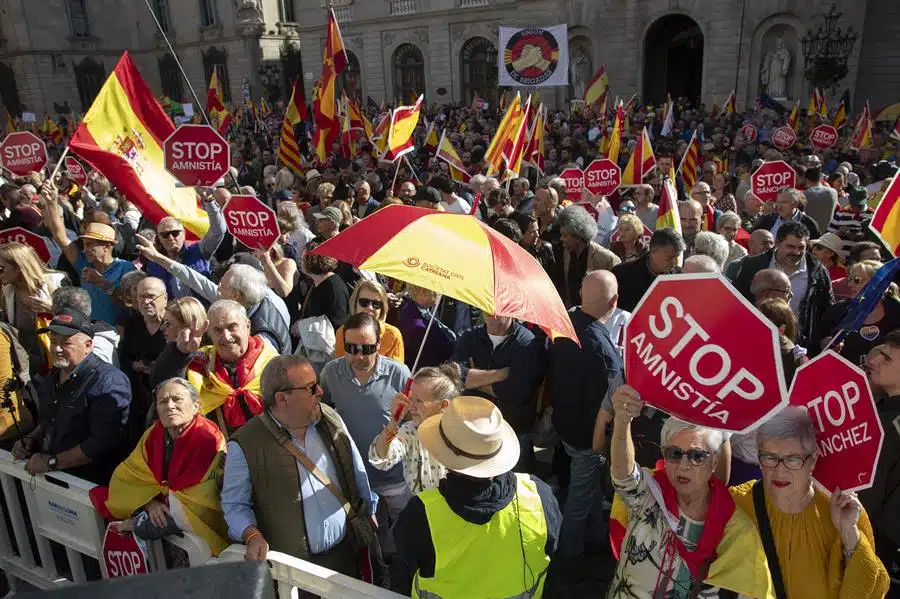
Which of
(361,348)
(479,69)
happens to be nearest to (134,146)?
(361,348)

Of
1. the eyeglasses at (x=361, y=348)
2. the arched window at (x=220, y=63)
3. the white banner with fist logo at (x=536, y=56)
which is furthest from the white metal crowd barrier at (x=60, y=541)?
the arched window at (x=220, y=63)

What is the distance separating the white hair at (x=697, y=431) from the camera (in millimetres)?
2186

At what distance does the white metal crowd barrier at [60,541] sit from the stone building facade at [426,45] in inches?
854

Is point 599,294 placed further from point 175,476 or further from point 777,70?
point 777,70

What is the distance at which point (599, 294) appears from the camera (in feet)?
11.5

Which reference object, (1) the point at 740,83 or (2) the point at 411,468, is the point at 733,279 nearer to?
(2) the point at 411,468

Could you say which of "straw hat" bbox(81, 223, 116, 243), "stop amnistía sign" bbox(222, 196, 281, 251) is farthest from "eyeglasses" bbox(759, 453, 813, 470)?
"straw hat" bbox(81, 223, 116, 243)

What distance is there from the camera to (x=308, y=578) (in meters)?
2.49

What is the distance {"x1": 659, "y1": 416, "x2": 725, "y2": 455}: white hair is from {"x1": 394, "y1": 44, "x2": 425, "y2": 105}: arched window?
3103cm

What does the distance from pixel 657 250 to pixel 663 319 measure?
2718 mm

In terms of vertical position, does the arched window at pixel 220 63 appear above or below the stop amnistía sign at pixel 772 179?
above

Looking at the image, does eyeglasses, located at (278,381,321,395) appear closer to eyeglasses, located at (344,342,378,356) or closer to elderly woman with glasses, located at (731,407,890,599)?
eyeglasses, located at (344,342,378,356)

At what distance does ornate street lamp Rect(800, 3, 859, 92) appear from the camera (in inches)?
723

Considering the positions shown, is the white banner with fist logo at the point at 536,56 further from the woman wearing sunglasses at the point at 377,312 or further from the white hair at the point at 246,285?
the white hair at the point at 246,285
